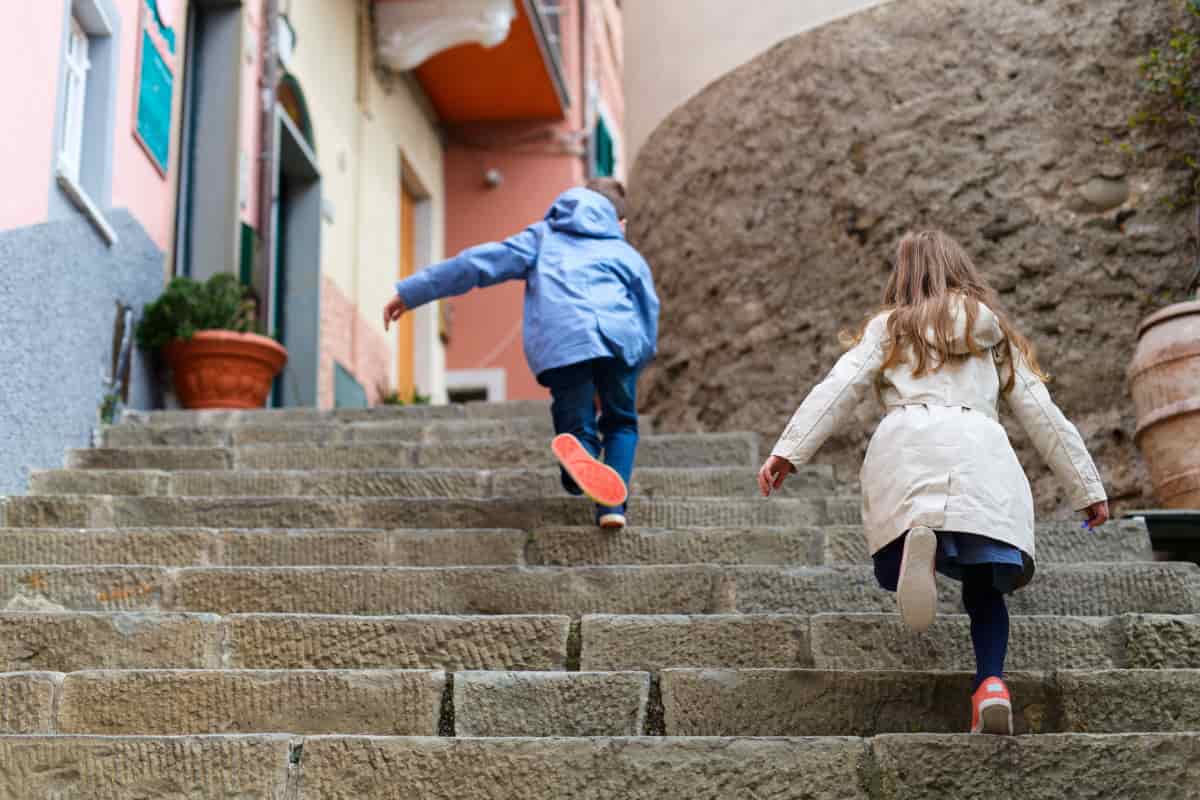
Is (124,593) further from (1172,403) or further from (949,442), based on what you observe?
(1172,403)

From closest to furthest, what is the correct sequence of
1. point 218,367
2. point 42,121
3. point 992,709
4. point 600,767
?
point 600,767 → point 992,709 → point 42,121 → point 218,367

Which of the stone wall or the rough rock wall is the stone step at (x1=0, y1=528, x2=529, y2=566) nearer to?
the stone wall

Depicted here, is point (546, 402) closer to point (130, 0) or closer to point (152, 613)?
point (130, 0)

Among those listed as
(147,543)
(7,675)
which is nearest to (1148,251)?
(147,543)

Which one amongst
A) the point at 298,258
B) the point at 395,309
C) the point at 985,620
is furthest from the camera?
the point at 298,258

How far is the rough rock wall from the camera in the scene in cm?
653

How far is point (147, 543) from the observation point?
5.02m

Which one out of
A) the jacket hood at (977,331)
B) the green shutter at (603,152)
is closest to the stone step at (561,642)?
the jacket hood at (977,331)

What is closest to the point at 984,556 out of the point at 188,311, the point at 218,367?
the point at 188,311

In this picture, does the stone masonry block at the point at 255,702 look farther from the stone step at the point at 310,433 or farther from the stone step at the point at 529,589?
the stone step at the point at 310,433

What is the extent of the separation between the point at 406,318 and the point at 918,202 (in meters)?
7.75

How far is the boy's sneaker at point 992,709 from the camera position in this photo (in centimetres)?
337

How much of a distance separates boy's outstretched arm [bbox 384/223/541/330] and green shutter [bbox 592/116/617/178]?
35.2 feet

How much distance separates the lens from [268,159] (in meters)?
9.83
